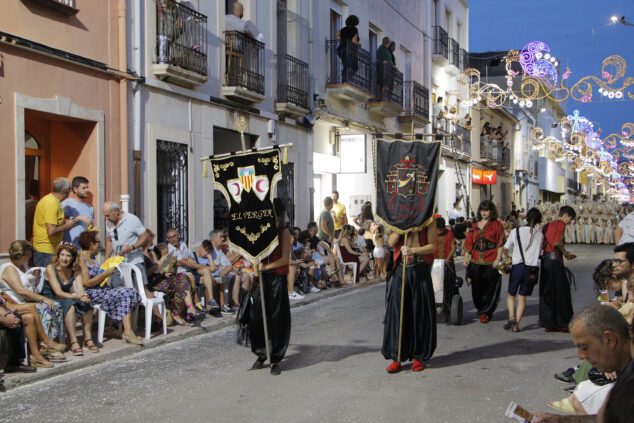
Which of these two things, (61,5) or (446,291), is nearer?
(446,291)

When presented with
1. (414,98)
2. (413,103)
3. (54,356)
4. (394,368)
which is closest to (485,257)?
(394,368)

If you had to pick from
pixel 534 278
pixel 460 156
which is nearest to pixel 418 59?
pixel 460 156

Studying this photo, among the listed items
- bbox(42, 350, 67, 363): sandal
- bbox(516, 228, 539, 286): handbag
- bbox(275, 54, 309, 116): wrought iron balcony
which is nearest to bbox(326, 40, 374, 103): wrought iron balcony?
bbox(275, 54, 309, 116): wrought iron balcony

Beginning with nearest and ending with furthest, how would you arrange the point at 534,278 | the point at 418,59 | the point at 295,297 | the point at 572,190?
the point at 534,278, the point at 295,297, the point at 418,59, the point at 572,190

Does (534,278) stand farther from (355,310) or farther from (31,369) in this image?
(31,369)

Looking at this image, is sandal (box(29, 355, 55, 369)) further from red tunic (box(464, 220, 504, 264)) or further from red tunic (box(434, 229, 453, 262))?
red tunic (box(464, 220, 504, 264))

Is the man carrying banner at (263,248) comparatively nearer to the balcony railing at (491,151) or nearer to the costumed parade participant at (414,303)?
the costumed parade participant at (414,303)

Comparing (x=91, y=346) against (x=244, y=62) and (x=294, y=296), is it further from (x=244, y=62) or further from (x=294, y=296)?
(x=244, y=62)

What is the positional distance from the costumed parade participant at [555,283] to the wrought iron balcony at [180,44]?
735 centimetres

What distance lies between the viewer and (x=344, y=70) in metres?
21.1

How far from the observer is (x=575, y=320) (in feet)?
10.6

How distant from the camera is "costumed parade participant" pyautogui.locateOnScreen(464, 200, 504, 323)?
10688mm

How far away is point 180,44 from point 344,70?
26.0 feet

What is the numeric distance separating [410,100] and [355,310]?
16.2m
